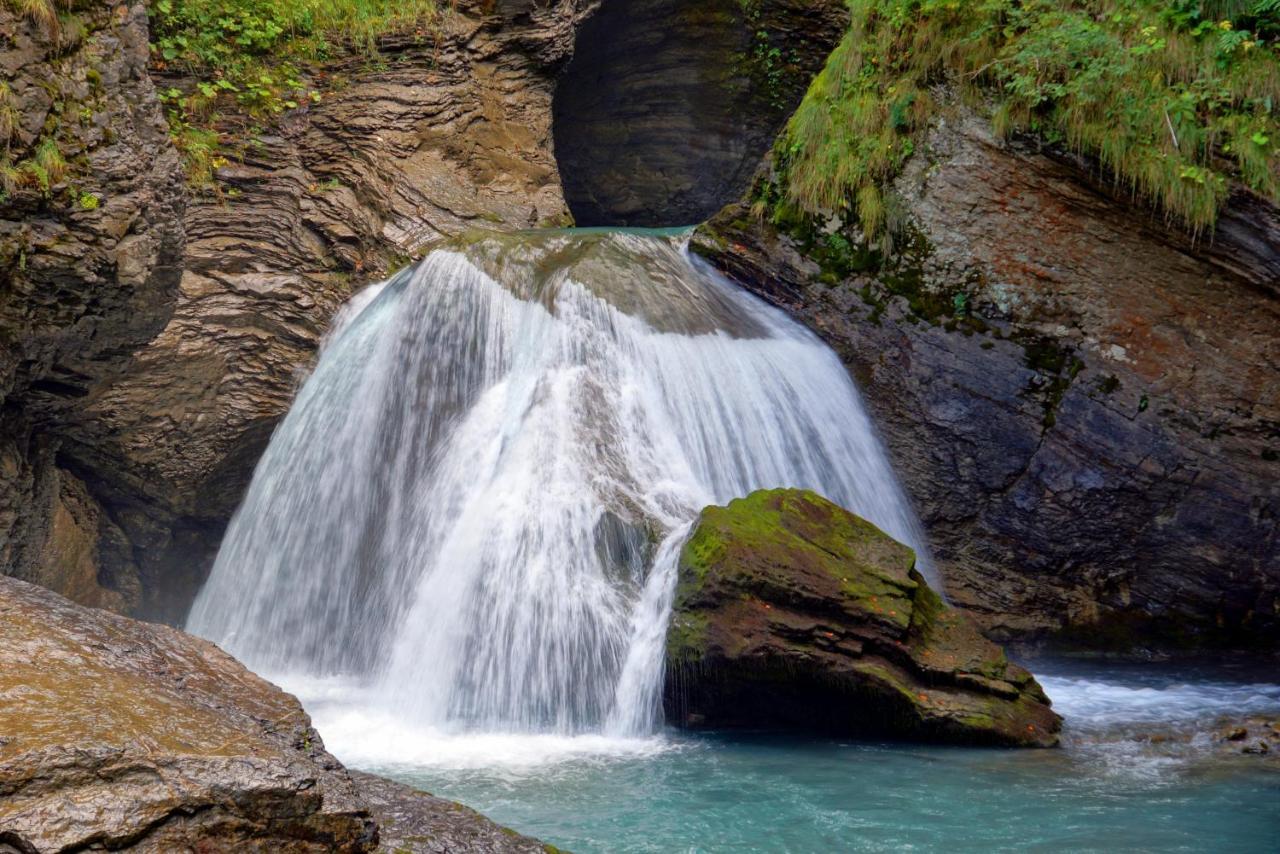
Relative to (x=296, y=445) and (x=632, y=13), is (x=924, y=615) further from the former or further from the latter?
(x=632, y=13)

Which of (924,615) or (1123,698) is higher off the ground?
(924,615)

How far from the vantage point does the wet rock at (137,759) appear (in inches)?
93.2

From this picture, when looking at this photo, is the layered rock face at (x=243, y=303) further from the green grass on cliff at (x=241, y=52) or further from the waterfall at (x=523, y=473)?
the waterfall at (x=523, y=473)

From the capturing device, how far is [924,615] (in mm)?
6629

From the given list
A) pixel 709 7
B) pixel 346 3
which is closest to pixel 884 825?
pixel 346 3

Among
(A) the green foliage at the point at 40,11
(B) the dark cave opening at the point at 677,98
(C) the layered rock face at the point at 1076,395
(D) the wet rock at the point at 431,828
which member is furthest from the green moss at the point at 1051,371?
(B) the dark cave opening at the point at 677,98

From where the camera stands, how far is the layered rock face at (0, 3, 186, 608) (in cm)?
589

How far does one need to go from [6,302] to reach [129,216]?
2.90ft

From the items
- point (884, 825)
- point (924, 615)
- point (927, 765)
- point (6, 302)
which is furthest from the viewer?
point (924, 615)

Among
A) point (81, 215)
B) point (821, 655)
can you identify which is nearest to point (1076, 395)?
point (821, 655)

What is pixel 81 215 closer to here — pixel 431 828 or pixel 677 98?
pixel 431 828

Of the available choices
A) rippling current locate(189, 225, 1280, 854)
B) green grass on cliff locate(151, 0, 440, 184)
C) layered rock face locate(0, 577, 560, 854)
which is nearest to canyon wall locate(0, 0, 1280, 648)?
green grass on cliff locate(151, 0, 440, 184)

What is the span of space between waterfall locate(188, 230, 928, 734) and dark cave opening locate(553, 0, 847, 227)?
20.4 ft

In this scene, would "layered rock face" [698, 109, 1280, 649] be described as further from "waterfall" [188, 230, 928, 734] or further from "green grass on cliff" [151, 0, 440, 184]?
"green grass on cliff" [151, 0, 440, 184]
